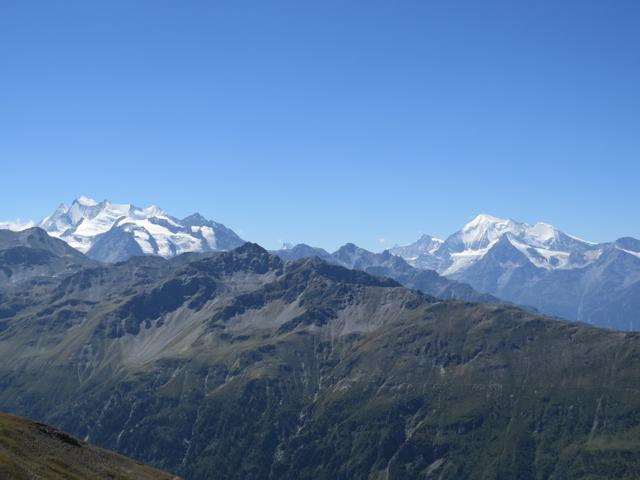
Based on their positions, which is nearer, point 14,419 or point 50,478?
point 50,478

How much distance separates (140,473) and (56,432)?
23316mm

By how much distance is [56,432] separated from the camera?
183500 mm

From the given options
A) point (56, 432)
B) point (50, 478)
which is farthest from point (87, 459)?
point (50, 478)

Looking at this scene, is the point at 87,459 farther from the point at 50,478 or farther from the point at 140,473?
the point at 50,478

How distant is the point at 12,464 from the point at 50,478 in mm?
7748

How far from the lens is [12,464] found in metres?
137

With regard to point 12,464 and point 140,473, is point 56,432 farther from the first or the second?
point 12,464

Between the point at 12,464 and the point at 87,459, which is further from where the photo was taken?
the point at 87,459

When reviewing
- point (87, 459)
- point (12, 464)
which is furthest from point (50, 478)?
point (87, 459)

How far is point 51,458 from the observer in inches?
6201

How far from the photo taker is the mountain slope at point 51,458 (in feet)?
461

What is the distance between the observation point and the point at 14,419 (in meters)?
178

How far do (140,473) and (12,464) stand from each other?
51131 mm

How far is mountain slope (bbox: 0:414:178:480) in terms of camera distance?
461 ft
